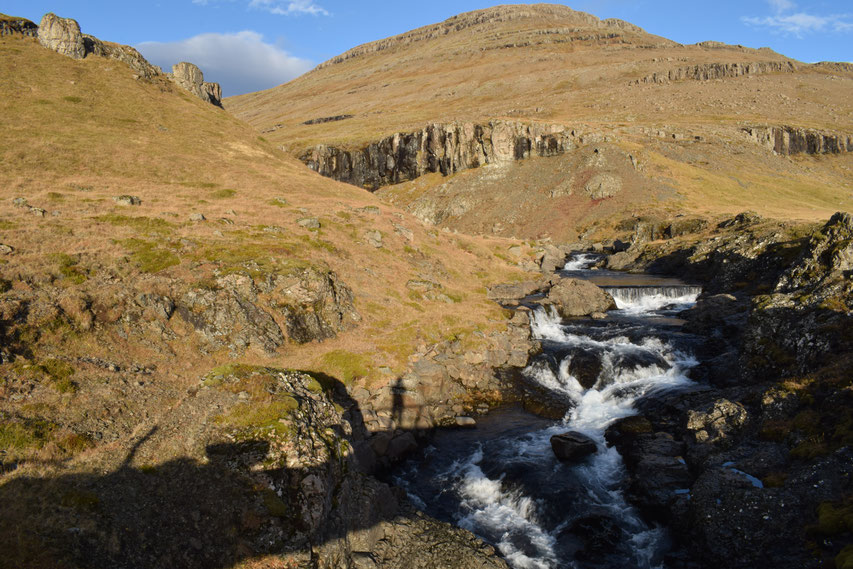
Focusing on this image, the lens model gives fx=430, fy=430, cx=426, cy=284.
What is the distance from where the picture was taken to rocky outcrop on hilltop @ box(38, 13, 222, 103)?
73.0m

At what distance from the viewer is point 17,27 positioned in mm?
73188

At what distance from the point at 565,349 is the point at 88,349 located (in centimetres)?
3344

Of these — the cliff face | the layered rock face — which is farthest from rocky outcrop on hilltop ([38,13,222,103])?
the cliff face

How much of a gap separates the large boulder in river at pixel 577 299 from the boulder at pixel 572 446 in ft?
74.8

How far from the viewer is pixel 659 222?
83.2m

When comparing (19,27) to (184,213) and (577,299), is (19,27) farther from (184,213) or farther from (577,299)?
(577,299)

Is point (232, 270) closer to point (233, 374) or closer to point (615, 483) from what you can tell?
point (233, 374)

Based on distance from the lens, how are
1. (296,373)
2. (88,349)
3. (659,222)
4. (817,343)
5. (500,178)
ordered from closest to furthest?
(296,373), (88,349), (817,343), (659,222), (500,178)

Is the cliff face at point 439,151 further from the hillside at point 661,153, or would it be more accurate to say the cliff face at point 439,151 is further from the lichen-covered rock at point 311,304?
the lichen-covered rock at point 311,304

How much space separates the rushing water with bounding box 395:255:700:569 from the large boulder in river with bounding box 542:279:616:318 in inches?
219

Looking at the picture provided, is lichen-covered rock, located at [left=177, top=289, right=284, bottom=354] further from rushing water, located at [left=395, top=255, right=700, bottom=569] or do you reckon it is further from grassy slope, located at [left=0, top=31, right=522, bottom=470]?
rushing water, located at [left=395, top=255, right=700, bottom=569]

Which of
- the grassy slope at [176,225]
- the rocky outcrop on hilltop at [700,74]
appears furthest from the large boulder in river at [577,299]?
the rocky outcrop on hilltop at [700,74]

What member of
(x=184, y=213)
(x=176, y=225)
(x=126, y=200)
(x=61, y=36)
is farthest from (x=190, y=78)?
(x=176, y=225)

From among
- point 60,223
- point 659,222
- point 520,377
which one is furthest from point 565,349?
point 659,222
